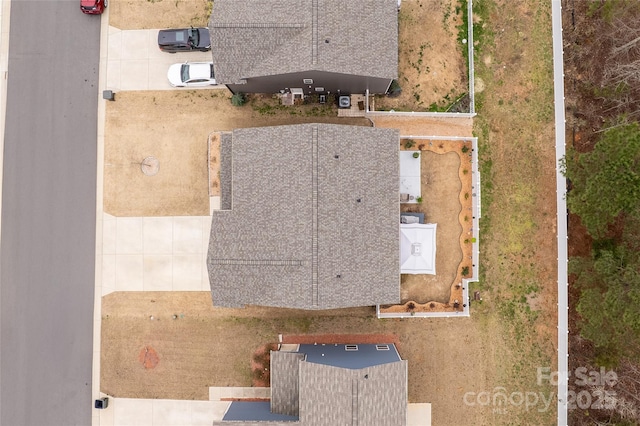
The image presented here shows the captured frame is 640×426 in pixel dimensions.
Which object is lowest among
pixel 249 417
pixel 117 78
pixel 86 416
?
pixel 86 416

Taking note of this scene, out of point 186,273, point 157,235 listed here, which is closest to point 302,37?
point 157,235

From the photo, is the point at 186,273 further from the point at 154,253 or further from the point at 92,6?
the point at 92,6

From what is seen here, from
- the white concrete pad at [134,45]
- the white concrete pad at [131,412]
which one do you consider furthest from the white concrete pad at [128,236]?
the white concrete pad at [134,45]

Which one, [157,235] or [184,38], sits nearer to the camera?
[184,38]

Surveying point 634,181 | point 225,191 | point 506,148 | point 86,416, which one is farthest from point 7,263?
point 634,181

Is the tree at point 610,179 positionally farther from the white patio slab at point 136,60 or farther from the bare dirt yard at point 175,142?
the white patio slab at point 136,60

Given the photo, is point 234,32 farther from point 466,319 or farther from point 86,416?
point 86,416

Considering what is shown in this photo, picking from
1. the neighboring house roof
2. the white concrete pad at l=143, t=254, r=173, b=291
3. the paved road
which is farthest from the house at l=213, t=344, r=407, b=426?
the neighboring house roof
